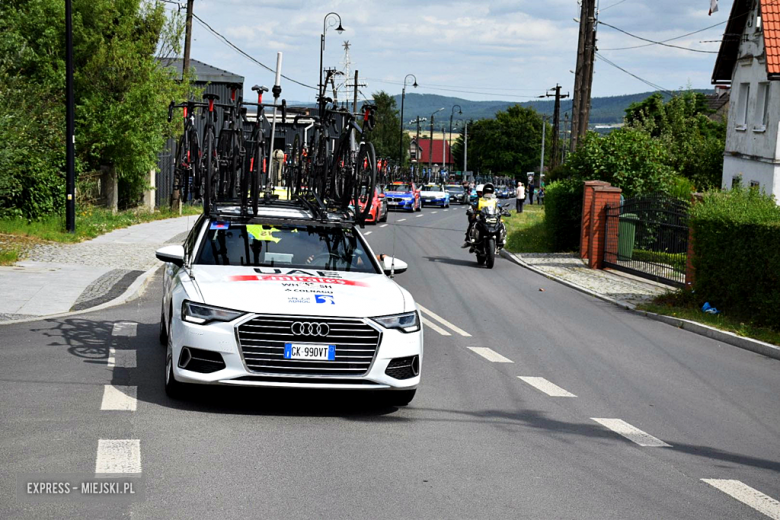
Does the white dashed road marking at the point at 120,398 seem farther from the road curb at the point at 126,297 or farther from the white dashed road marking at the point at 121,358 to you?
the road curb at the point at 126,297

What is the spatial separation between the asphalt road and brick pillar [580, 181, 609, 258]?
12.3 metres

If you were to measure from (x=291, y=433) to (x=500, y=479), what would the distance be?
1.60 meters

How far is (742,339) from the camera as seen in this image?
13.1 m

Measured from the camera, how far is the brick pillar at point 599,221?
23.7 meters

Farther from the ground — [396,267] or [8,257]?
[396,267]

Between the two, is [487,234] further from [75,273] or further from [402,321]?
[402,321]

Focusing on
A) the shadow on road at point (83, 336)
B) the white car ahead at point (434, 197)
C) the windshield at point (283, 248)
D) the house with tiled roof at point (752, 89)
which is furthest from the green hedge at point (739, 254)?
the white car ahead at point (434, 197)

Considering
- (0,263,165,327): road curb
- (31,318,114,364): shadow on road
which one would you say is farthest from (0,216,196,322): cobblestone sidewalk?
(31,318,114,364): shadow on road

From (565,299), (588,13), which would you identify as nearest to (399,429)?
(565,299)

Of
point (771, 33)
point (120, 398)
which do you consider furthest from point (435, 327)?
point (771, 33)

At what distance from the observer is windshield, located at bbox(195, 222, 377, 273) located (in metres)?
8.63

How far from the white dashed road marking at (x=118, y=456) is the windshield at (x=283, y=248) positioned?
2.42 metres

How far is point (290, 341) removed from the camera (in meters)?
7.26

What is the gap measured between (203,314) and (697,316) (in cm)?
985
